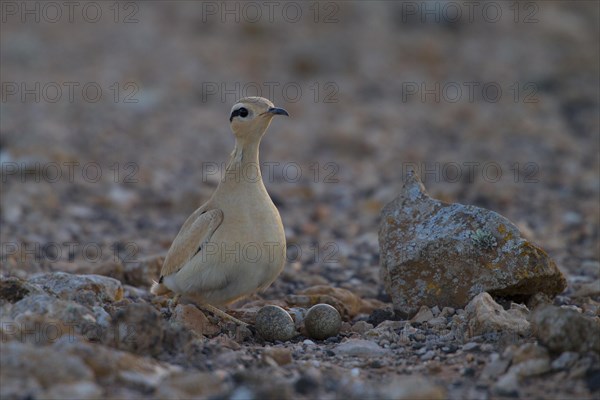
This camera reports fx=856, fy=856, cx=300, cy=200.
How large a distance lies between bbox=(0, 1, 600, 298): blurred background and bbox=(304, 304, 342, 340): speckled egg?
1817 mm

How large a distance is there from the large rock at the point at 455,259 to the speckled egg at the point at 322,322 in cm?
71

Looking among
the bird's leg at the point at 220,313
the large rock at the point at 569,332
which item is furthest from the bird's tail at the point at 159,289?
the large rock at the point at 569,332

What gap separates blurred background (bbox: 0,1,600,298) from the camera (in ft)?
37.7

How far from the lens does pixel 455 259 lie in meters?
6.99

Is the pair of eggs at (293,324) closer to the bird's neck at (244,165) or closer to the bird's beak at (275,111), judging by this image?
the bird's neck at (244,165)

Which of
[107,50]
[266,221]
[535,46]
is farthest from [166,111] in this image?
[266,221]

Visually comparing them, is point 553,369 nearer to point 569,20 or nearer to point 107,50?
point 107,50

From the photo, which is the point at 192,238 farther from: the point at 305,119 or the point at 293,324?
the point at 305,119

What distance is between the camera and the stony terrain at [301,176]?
540cm

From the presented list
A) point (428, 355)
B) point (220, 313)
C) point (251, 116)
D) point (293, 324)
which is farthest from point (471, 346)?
point (251, 116)

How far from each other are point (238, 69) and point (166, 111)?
9.40 feet

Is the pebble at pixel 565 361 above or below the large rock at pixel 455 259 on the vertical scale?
below

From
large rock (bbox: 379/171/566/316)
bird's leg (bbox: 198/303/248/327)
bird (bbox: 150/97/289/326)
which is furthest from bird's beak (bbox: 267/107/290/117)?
bird's leg (bbox: 198/303/248/327)

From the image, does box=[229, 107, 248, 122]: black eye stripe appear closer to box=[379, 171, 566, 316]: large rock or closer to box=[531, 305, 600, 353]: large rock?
box=[379, 171, 566, 316]: large rock
